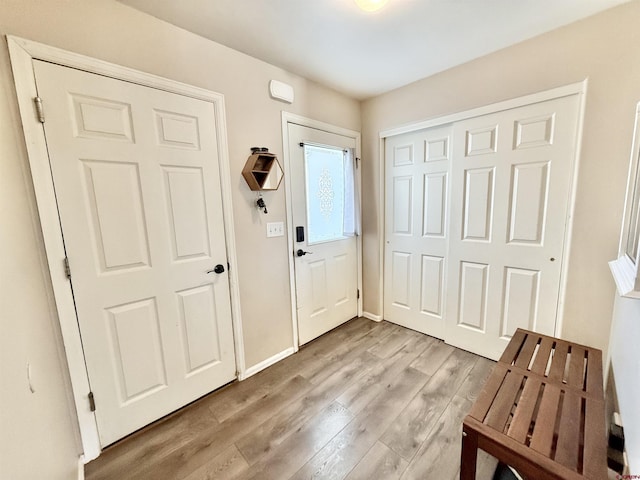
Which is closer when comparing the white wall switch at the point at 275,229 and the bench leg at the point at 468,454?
the bench leg at the point at 468,454

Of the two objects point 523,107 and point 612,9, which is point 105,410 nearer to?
point 523,107

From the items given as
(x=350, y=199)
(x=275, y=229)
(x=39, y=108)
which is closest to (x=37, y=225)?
(x=39, y=108)

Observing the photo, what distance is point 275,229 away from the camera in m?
2.12

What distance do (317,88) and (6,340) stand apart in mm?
2434

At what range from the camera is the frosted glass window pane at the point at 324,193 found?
2.38 meters

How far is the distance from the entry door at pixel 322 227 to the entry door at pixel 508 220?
1.00 meters

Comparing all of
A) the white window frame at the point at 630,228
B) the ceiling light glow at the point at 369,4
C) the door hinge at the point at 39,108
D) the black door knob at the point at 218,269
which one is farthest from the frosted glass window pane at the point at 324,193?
the white window frame at the point at 630,228

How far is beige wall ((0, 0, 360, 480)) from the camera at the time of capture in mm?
854

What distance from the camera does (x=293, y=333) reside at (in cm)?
235

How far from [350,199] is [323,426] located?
1.91m

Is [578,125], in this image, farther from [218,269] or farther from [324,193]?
[218,269]

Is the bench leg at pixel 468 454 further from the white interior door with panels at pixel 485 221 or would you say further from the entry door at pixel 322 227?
the entry door at pixel 322 227

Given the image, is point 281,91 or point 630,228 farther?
point 281,91

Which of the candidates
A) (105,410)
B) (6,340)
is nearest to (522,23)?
(6,340)
